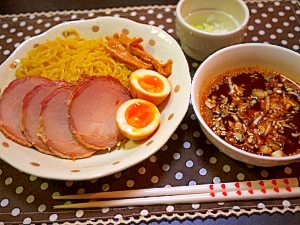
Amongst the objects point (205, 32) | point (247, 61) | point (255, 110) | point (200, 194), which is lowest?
point (200, 194)

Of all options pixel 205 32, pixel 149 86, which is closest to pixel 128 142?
pixel 149 86

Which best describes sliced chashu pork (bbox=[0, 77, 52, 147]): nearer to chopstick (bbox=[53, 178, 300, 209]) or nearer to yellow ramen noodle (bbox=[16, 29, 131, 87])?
yellow ramen noodle (bbox=[16, 29, 131, 87])

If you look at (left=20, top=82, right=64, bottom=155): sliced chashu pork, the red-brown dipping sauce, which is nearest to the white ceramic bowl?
the red-brown dipping sauce

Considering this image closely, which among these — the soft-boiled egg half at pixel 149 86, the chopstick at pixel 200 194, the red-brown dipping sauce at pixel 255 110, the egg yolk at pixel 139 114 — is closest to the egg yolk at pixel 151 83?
the soft-boiled egg half at pixel 149 86

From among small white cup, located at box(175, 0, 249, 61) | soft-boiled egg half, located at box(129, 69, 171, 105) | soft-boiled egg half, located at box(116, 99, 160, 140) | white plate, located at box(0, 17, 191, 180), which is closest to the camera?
white plate, located at box(0, 17, 191, 180)

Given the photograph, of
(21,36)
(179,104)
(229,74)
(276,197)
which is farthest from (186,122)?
(21,36)

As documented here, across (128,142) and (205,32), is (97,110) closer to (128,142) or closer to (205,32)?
(128,142)
